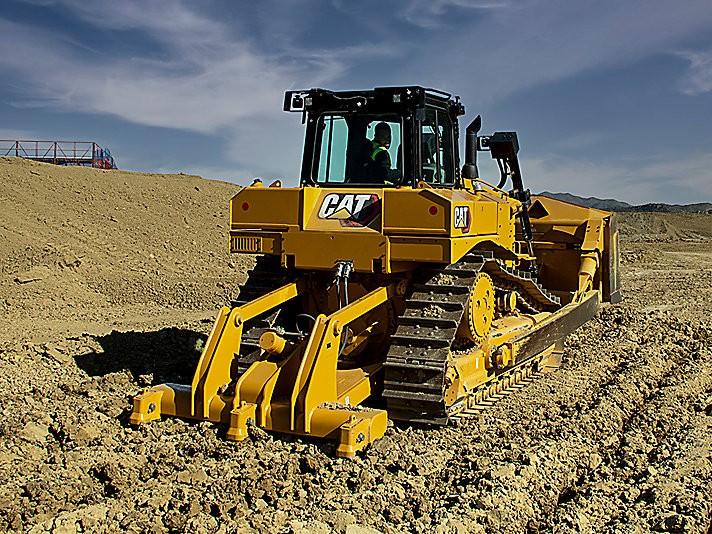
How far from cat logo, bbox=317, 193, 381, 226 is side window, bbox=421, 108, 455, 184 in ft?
2.64

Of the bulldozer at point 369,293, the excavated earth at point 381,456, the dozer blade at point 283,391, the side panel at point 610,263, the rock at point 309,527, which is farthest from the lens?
the side panel at point 610,263

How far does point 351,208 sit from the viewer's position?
617 cm

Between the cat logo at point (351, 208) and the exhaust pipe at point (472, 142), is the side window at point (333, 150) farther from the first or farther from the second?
the exhaust pipe at point (472, 142)

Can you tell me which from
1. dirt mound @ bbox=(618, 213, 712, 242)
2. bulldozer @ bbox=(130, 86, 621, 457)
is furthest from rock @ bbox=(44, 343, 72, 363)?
dirt mound @ bbox=(618, 213, 712, 242)

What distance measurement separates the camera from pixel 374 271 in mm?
5891

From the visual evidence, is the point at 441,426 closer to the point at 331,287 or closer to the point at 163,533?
the point at 331,287

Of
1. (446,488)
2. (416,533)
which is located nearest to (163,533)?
(416,533)

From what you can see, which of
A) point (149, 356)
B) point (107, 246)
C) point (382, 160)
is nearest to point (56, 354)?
point (149, 356)

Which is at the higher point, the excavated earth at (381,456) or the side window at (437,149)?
the side window at (437,149)

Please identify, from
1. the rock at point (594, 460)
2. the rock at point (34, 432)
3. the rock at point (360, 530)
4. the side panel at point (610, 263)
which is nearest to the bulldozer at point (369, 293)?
the rock at point (34, 432)

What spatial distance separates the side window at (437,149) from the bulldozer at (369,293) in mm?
21

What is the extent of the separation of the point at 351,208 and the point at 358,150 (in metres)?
0.89

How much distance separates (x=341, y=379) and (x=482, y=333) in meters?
1.54

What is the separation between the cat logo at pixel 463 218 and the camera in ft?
18.9
